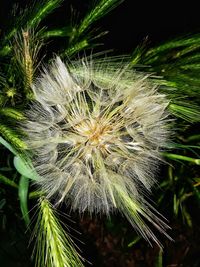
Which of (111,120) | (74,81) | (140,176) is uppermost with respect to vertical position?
(74,81)

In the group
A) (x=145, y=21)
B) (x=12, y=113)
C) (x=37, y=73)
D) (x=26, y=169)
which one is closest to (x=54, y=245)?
(x=26, y=169)

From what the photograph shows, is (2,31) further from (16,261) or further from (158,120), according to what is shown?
(16,261)

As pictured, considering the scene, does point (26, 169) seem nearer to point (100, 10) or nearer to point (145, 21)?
point (100, 10)

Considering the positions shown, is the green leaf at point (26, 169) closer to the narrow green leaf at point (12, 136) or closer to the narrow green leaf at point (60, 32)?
the narrow green leaf at point (12, 136)

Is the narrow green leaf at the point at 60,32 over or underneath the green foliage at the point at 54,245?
over

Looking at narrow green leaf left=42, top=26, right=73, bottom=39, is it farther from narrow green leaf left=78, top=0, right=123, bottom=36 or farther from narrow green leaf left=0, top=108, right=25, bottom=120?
narrow green leaf left=0, top=108, right=25, bottom=120

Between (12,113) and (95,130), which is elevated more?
(12,113)

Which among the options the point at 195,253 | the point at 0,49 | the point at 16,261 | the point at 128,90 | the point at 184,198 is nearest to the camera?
the point at 128,90

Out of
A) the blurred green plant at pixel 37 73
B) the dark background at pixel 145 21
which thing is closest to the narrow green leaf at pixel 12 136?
the blurred green plant at pixel 37 73

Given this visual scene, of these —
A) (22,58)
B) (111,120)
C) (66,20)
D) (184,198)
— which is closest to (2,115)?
(22,58)
